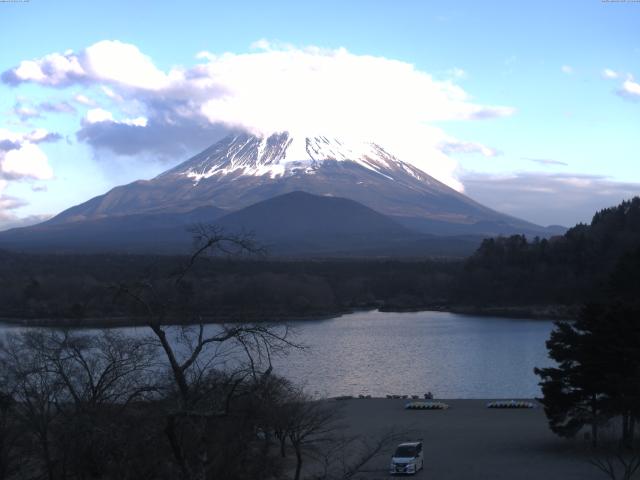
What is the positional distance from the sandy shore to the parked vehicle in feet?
0.41

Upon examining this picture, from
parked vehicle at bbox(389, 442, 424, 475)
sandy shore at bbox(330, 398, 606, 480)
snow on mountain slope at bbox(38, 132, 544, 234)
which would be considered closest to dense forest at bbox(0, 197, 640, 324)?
sandy shore at bbox(330, 398, 606, 480)

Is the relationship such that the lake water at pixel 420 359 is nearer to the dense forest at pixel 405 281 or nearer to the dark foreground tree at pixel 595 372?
the dark foreground tree at pixel 595 372

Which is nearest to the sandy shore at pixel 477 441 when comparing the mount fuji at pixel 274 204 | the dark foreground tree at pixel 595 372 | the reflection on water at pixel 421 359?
the dark foreground tree at pixel 595 372

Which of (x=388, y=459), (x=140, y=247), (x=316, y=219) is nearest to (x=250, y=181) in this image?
(x=316, y=219)

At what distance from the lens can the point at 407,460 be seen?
12133mm

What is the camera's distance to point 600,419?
13070 mm

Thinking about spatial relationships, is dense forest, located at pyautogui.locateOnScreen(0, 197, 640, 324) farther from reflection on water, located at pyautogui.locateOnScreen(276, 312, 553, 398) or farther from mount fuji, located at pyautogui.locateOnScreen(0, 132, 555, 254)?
mount fuji, located at pyautogui.locateOnScreen(0, 132, 555, 254)

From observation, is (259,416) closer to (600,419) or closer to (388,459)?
(388,459)

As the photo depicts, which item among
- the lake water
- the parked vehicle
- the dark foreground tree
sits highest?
the dark foreground tree

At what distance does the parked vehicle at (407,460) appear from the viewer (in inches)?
475

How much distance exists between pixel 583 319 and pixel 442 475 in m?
→ 3.89

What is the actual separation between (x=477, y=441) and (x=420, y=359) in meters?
12.8

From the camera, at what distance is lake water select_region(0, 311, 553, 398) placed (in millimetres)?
22531

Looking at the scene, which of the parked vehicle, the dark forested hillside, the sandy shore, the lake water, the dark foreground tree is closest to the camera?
the parked vehicle
